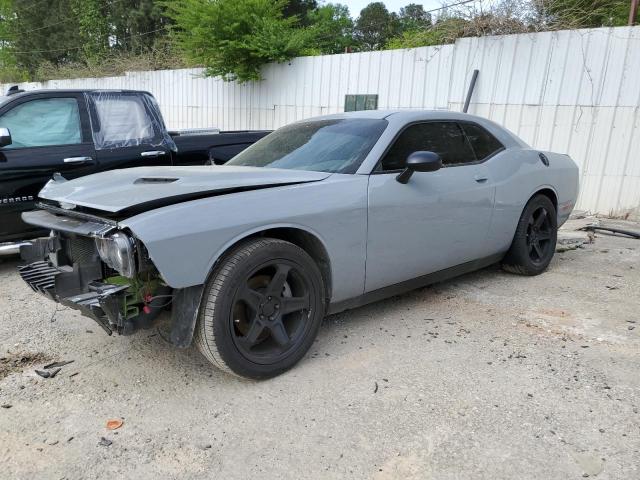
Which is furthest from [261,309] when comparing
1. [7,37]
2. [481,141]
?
[7,37]

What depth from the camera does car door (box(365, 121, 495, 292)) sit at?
3.47 m

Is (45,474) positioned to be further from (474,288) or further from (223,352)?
(474,288)

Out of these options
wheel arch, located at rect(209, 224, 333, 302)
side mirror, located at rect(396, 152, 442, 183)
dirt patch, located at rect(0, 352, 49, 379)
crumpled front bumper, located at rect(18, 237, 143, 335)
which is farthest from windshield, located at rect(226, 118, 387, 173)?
dirt patch, located at rect(0, 352, 49, 379)

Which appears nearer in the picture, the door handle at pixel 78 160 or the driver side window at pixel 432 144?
the driver side window at pixel 432 144

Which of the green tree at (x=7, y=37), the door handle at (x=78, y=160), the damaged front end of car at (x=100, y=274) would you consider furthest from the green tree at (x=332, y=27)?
the green tree at (x=7, y=37)

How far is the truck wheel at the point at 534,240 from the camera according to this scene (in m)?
4.76

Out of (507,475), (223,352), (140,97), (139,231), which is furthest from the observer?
(140,97)

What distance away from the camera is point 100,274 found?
9.60 feet

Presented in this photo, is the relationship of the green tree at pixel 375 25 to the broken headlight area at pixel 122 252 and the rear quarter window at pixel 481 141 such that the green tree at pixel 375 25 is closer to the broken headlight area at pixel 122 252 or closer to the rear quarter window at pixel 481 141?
the rear quarter window at pixel 481 141

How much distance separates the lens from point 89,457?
2352 millimetres

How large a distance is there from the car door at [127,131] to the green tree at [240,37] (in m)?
6.20

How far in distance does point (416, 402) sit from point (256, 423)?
86 centimetres

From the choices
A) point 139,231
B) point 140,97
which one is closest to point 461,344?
point 139,231

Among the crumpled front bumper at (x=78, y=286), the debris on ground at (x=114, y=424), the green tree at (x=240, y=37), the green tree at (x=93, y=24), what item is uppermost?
the green tree at (x=93, y=24)
